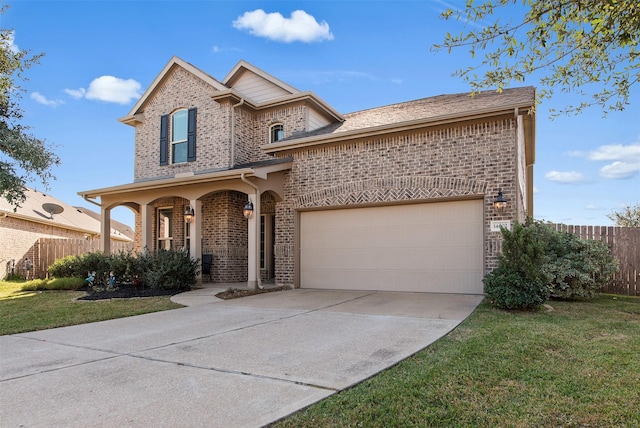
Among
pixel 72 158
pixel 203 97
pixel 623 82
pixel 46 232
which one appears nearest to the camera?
pixel 623 82

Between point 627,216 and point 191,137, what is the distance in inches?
944

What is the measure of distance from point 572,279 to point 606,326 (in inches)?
128

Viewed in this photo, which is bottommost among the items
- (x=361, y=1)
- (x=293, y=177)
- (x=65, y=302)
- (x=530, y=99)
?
(x=65, y=302)

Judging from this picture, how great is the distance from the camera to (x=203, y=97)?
50.4 feet

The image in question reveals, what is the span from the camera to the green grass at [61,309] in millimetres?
7770

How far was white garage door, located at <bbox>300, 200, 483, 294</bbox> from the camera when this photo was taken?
10.3 m

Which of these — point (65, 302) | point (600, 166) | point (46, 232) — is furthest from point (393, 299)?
point (46, 232)

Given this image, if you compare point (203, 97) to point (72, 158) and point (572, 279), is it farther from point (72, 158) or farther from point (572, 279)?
point (572, 279)

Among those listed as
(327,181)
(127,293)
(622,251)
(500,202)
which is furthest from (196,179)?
(622,251)

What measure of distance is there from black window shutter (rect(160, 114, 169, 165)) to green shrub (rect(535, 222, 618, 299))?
12.4 metres

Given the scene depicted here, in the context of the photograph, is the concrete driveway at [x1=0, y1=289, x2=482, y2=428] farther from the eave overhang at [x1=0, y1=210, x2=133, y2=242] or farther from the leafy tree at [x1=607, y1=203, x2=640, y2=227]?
the leafy tree at [x1=607, y1=203, x2=640, y2=227]

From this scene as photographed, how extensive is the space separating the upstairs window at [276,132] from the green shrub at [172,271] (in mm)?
5350

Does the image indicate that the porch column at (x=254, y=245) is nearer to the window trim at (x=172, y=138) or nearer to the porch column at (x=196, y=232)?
the porch column at (x=196, y=232)

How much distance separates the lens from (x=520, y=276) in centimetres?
791
